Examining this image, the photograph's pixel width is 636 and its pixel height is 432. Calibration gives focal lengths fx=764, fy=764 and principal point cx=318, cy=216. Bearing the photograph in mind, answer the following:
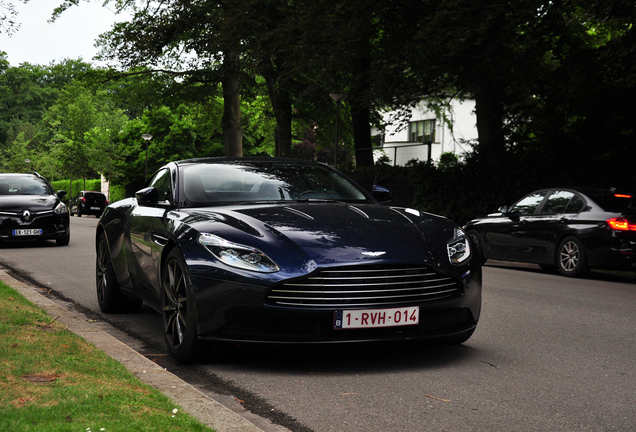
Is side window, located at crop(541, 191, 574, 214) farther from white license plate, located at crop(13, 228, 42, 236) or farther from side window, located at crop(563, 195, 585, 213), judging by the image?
white license plate, located at crop(13, 228, 42, 236)

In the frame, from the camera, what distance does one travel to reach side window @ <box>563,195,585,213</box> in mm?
12727

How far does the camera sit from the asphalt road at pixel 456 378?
4.02 meters

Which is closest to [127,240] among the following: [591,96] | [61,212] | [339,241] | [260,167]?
[260,167]

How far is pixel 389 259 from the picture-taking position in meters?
4.88

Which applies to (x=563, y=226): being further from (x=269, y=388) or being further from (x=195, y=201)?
(x=269, y=388)

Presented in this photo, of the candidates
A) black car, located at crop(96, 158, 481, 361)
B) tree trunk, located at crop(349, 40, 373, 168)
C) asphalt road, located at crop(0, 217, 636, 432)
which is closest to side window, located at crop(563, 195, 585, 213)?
asphalt road, located at crop(0, 217, 636, 432)

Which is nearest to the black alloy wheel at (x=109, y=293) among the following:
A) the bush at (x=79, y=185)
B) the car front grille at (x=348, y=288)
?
the car front grille at (x=348, y=288)

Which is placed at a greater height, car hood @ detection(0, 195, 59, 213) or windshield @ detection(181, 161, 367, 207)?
windshield @ detection(181, 161, 367, 207)

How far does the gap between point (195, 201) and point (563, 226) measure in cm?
858

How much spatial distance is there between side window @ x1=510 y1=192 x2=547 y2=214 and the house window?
117 ft

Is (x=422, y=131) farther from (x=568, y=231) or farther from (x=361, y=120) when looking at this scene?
(x=568, y=231)

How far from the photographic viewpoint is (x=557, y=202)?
13.3 metres

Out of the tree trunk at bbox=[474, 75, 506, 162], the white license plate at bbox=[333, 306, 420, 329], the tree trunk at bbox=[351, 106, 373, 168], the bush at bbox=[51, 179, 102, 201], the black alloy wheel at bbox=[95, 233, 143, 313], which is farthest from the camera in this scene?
the bush at bbox=[51, 179, 102, 201]

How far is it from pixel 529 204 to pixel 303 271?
10.0 metres
